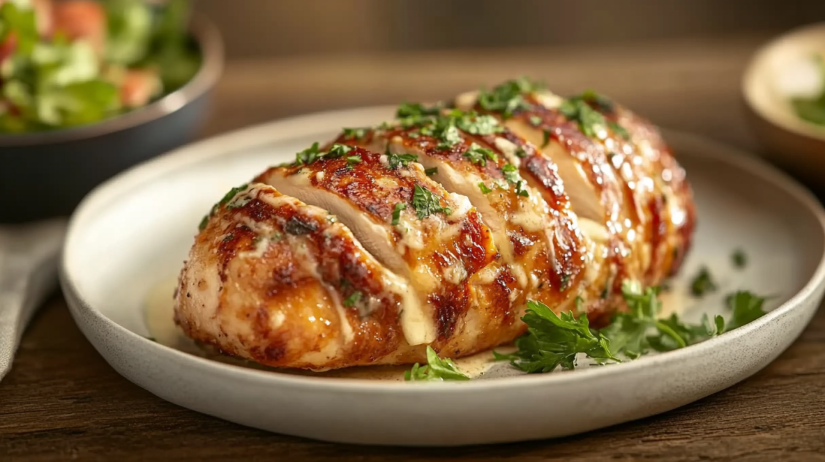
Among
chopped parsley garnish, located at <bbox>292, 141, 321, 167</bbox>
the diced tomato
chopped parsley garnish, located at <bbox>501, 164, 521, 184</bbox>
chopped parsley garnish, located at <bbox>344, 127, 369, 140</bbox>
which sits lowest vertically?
the diced tomato

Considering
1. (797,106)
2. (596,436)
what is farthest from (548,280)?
(797,106)

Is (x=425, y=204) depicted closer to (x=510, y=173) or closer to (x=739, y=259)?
(x=510, y=173)

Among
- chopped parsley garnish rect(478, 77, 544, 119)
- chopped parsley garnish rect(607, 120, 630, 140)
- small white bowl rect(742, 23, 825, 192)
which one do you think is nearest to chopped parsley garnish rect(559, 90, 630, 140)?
chopped parsley garnish rect(607, 120, 630, 140)

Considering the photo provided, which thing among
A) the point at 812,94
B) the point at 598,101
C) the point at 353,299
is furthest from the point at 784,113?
the point at 353,299

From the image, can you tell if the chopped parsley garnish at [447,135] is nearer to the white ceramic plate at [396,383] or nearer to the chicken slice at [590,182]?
the chicken slice at [590,182]

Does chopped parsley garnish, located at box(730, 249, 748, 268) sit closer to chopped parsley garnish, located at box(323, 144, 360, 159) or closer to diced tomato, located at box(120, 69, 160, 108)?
chopped parsley garnish, located at box(323, 144, 360, 159)

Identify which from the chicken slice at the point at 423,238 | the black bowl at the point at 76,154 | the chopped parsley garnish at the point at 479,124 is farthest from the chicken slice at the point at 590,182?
the black bowl at the point at 76,154

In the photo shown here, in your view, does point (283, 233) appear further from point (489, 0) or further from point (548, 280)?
point (489, 0)
